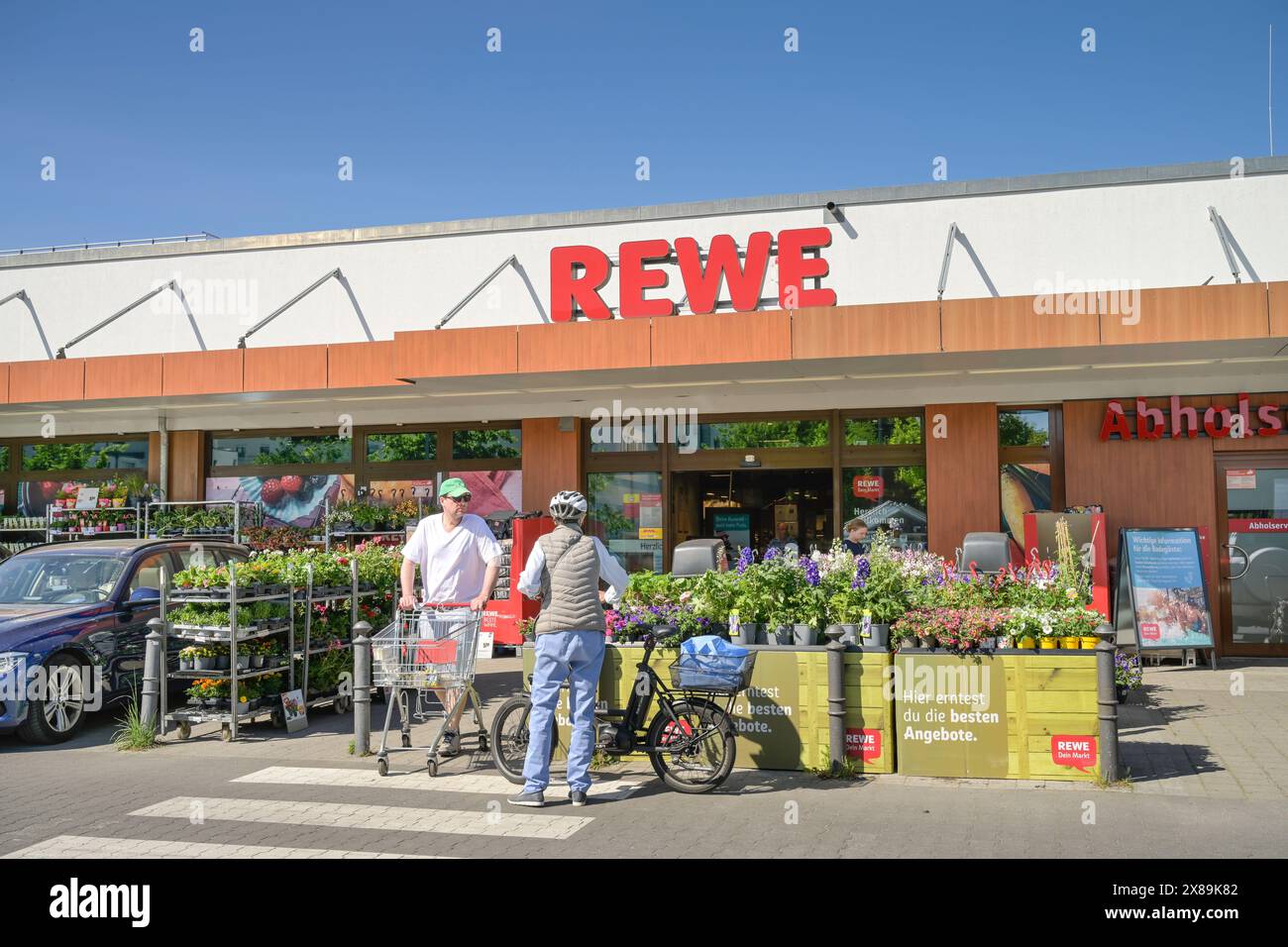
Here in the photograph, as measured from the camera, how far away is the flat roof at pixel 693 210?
46.2ft

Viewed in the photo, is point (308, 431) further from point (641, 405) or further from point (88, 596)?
point (88, 596)

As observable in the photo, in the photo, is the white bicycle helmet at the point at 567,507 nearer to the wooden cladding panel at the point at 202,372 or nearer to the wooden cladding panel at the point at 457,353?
the wooden cladding panel at the point at 457,353

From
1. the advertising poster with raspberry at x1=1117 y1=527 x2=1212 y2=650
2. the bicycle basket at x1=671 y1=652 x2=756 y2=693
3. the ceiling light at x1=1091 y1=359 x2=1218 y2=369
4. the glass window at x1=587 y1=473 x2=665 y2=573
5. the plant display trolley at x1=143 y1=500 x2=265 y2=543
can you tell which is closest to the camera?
the bicycle basket at x1=671 y1=652 x2=756 y2=693

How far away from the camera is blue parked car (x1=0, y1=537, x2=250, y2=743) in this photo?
913 cm

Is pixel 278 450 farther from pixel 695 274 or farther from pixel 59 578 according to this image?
pixel 695 274

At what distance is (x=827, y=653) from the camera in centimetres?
759

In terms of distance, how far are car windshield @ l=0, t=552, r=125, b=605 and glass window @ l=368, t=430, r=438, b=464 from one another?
6.79 meters

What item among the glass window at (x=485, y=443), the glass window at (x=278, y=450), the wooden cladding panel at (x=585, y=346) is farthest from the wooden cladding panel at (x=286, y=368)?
the glass window at (x=278, y=450)

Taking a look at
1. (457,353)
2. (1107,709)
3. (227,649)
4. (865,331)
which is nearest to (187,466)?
(457,353)

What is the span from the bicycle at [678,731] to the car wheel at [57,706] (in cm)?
458

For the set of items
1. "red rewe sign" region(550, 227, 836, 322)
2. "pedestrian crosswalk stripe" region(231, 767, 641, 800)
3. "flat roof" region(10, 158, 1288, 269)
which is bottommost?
"pedestrian crosswalk stripe" region(231, 767, 641, 800)

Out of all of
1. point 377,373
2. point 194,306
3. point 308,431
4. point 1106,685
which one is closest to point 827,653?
point 1106,685

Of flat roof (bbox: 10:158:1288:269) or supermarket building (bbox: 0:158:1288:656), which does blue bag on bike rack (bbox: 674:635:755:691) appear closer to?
supermarket building (bbox: 0:158:1288:656)

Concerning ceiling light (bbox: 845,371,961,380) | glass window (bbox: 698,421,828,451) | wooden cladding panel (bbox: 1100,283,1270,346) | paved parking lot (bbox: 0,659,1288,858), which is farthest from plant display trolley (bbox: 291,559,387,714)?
wooden cladding panel (bbox: 1100,283,1270,346)
